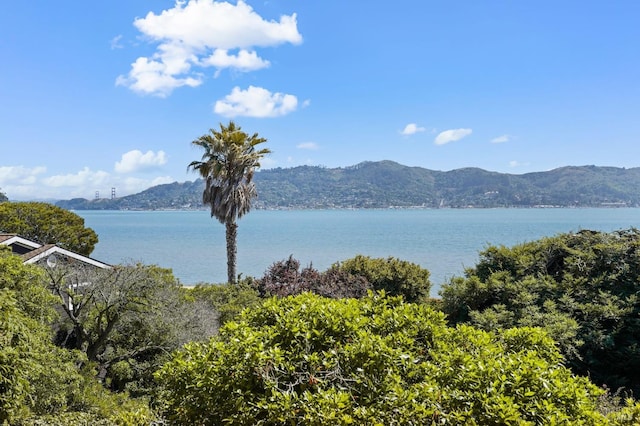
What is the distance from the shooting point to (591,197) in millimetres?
191500

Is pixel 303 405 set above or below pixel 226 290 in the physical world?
above

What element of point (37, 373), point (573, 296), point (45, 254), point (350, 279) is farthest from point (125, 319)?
point (573, 296)

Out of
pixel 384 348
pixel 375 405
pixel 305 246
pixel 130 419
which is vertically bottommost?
pixel 305 246

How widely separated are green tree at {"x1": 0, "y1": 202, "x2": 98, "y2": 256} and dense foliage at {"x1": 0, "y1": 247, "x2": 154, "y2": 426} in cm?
2722

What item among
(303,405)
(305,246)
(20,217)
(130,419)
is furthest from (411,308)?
(305,246)

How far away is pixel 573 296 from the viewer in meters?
13.1

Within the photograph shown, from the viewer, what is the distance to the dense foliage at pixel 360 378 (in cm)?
355

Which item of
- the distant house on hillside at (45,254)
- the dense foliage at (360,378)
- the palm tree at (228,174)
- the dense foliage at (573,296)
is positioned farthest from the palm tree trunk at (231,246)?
the dense foliage at (360,378)

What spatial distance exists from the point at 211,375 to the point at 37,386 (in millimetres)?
6557

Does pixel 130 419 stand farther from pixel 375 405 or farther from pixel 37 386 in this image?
pixel 37 386

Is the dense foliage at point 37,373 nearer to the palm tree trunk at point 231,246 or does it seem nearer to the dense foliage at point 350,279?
the dense foliage at point 350,279

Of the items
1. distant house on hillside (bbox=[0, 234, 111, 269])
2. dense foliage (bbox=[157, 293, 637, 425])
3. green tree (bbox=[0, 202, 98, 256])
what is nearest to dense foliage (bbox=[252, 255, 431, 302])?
distant house on hillside (bbox=[0, 234, 111, 269])

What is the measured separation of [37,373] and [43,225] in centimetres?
3346

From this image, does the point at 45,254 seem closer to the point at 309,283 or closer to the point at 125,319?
the point at 125,319
